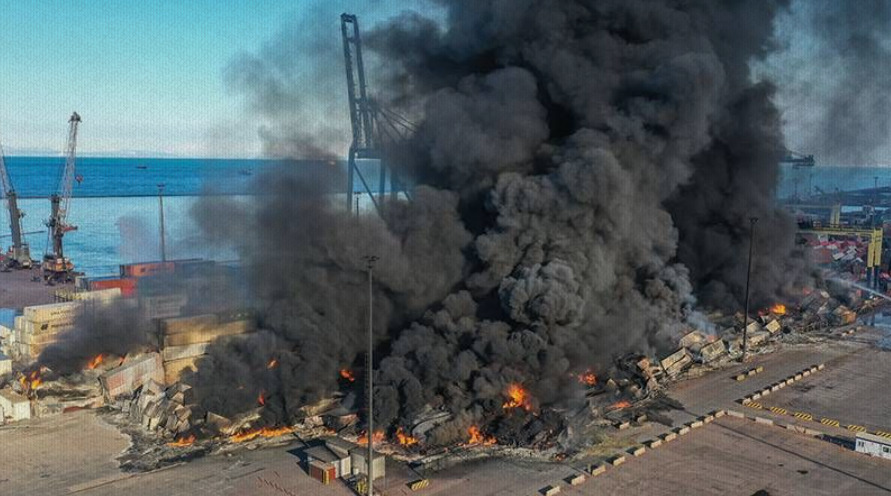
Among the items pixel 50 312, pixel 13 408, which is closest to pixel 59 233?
pixel 50 312

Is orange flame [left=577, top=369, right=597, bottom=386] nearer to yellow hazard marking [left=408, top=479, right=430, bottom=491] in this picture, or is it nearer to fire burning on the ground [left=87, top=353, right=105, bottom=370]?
yellow hazard marking [left=408, top=479, right=430, bottom=491]

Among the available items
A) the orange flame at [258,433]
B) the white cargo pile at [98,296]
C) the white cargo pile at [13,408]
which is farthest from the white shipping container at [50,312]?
the orange flame at [258,433]

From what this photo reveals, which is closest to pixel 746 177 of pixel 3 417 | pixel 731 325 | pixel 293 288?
pixel 731 325

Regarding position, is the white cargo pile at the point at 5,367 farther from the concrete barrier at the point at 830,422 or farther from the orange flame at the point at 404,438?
the concrete barrier at the point at 830,422

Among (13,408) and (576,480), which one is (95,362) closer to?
(13,408)

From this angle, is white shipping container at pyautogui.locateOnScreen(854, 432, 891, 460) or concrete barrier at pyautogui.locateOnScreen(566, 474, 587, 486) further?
white shipping container at pyautogui.locateOnScreen(854, 432, 891, 460)

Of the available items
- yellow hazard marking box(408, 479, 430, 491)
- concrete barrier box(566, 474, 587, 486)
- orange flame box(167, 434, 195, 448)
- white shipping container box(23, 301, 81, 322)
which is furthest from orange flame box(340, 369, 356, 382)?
white shipping container box(23, 301, 81, 322)

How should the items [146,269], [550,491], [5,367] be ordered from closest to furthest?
[550,491] < [5,367] < [146,269]
